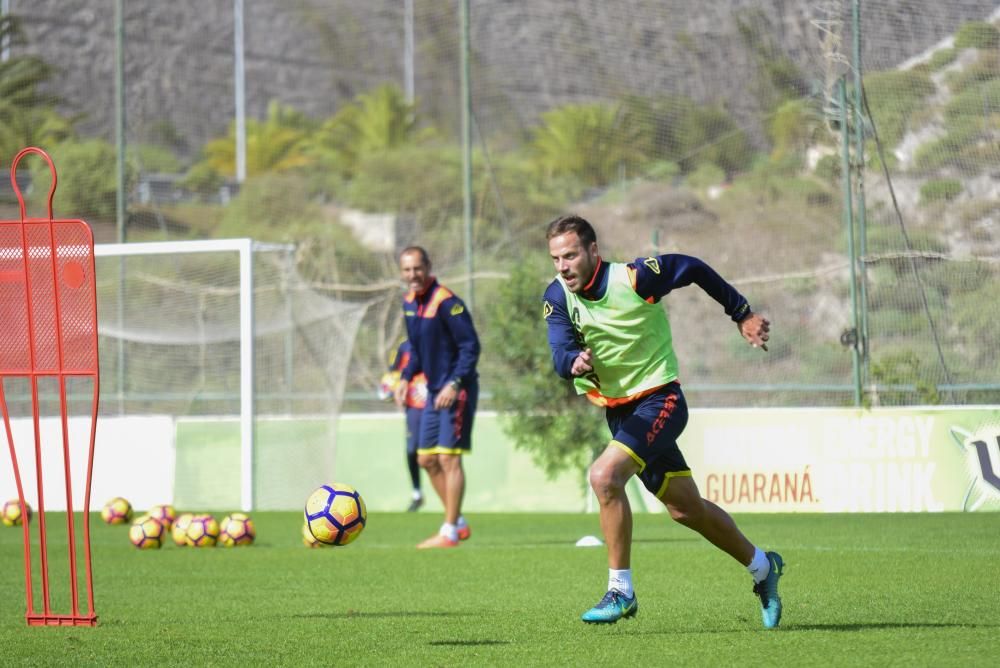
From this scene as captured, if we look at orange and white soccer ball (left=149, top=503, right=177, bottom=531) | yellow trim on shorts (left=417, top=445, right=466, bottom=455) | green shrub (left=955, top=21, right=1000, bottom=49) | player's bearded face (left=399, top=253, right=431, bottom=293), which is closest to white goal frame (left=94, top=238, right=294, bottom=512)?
orange and white soccer ball (left=149, top=503, right=177, bottom=531)

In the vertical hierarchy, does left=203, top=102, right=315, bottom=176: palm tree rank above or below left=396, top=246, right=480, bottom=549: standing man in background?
above

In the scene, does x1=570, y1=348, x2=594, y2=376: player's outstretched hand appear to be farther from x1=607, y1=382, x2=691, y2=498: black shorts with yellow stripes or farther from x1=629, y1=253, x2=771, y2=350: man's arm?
x1=629, y1=253, x2=771, y2=350: man's arm

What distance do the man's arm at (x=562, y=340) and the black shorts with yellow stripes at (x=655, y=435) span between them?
1.35 feet

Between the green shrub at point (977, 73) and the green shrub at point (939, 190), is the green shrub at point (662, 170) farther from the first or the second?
the green shrub at point (977, 73)

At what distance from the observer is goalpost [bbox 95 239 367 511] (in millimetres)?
17188

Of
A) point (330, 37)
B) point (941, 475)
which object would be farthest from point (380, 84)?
point (941, 475)

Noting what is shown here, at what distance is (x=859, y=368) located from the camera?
52.1ft

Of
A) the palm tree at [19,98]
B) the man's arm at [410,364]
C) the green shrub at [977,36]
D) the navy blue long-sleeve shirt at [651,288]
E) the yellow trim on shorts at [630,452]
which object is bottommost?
the yellow trim on shorts at [630,452]

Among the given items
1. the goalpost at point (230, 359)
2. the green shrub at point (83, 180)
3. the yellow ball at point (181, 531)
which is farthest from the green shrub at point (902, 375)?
the green shrub at point (83, 180)

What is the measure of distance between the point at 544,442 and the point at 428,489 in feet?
6.35

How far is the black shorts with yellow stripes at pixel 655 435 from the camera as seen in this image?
6641mm

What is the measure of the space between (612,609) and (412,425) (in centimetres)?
837

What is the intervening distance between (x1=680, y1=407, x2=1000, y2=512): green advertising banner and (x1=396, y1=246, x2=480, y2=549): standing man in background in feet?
12.9

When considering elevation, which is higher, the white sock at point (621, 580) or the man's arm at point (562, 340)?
the man's arm at point (562, 340)
